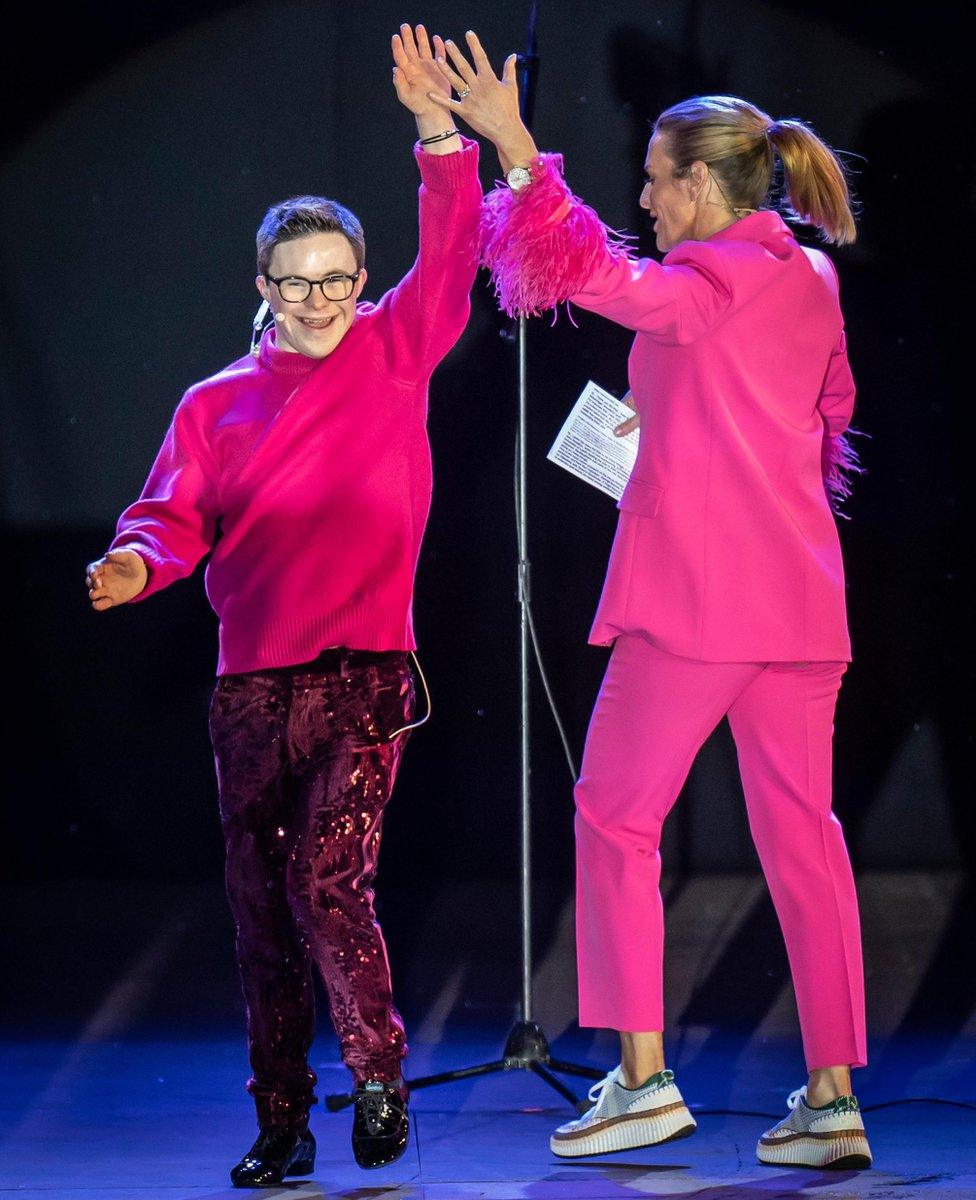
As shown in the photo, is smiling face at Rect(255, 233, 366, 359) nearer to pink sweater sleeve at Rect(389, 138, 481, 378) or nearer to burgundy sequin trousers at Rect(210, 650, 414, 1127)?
pink sweater sleeve at Rect(389, 138, 481, 378)

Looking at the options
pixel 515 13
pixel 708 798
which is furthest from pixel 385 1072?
pixel 515 13

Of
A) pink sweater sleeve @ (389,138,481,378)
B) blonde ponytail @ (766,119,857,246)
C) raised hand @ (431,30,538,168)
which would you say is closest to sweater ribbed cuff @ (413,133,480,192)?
pink sweater sleeve @ (389,138,481,378)

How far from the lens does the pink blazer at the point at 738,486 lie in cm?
215

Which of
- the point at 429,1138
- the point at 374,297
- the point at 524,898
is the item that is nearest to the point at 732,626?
the point at 524,898

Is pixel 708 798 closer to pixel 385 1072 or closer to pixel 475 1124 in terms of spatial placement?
pixel 475 1124

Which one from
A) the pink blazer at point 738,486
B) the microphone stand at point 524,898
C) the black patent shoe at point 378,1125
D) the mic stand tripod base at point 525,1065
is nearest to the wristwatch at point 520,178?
the pink blazer at point 738,486

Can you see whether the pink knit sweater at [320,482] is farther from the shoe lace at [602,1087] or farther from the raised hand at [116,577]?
the shoe lace at [602,1087]

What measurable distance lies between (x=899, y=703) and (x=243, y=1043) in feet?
5.14

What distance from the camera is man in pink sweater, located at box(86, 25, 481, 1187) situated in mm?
2098

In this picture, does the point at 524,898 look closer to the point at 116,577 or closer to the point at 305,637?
the point at 305,637

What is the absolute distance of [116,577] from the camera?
209cm

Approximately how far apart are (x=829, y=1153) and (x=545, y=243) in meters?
1.23

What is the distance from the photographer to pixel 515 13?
3.32 metres

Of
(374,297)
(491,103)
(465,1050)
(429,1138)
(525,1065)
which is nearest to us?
(491,103)
